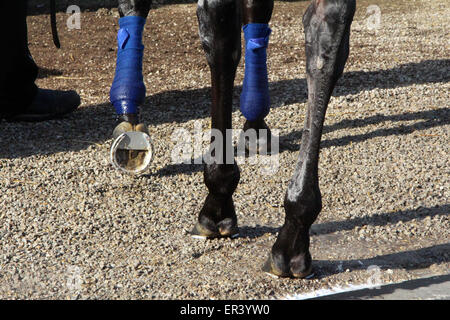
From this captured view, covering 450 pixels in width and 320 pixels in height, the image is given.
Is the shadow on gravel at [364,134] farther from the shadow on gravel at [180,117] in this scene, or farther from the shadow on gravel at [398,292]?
the shadow on gravel at [398,292]

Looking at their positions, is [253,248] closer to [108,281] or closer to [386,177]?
[108,281]

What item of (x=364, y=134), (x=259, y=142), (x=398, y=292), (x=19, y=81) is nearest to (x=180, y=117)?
(x=259, y=142)

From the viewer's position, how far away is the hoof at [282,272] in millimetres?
2971

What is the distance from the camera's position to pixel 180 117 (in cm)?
529

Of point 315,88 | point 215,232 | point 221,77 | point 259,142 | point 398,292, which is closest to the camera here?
point 315,88

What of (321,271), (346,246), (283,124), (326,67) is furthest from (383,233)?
(283,124)

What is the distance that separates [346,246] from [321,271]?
0.33 m

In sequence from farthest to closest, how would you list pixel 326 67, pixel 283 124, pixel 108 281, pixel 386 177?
pixel 283 124 < pixel 386 177 < pixel 108 281 < pixel 326 67

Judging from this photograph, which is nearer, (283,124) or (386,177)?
(386,177)

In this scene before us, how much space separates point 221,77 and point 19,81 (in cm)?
255

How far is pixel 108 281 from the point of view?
9.83ft

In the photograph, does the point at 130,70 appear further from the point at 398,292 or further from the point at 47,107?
the point at 398,292

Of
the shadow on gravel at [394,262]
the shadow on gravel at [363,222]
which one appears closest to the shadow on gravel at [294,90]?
the shadow on gravel at [363,222]

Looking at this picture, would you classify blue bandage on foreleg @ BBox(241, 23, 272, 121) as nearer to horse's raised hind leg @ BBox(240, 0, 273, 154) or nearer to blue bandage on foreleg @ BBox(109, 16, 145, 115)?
horse's raised hind leg @ BBox(240, 0, 273, 154)
